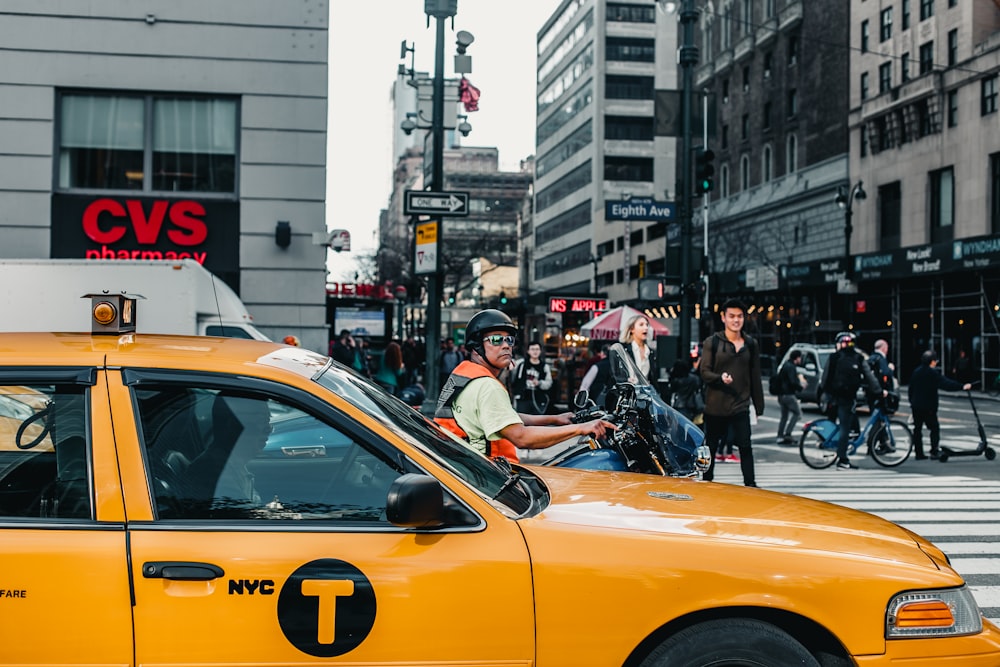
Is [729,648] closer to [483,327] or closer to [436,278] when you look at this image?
[483,327]

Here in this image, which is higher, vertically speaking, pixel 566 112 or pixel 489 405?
pixel 566 112

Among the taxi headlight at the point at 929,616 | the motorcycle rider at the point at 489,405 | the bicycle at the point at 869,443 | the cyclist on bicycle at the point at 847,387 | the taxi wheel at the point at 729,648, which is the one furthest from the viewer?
the bicycle at the point at 869,443

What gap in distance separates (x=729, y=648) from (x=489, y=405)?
228cm

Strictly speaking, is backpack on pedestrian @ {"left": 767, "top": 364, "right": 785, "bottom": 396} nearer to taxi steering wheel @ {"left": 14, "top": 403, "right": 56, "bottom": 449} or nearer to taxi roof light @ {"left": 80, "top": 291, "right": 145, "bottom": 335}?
taxi roof light @ {"left": 80, "top": 291, "right": 145, "bottom": 335}

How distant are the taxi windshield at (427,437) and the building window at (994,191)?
123ft

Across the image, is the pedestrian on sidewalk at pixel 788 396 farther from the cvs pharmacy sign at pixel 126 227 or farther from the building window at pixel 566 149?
the building window at pixel 566 149

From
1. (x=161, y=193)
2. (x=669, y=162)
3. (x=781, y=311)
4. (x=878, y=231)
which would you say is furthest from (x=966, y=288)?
(x=669, y=162)

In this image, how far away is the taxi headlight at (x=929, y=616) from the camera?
328cm

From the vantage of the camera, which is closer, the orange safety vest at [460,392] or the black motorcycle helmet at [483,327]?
the orange safety vest at [460,392]

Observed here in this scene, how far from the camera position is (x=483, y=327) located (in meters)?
5.54

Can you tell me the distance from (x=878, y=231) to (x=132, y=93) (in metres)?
36.3

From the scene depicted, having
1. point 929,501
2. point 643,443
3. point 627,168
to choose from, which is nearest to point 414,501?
point 643,443

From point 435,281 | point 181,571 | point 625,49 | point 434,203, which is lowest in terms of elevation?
point 181,571

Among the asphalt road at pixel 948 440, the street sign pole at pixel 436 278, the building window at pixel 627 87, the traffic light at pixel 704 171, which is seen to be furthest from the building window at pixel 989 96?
the building window at pixel 627 87
